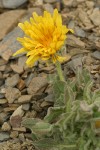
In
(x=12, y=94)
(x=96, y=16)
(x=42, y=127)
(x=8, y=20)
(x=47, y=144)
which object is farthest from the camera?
(x=8, y=20)

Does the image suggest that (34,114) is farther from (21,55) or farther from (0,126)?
(21,55)

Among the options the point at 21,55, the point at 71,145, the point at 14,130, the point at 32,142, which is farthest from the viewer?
the point at 21,55

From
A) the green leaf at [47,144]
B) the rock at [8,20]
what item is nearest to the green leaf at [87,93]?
the green leaf at [47,144]

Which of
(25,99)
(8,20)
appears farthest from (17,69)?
(8,20)

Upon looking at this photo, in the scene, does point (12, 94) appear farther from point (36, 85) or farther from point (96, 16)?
point (96, 16)

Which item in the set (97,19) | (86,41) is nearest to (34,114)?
(86,41)

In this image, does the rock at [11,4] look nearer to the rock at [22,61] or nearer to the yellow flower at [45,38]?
the rock at [22,61]

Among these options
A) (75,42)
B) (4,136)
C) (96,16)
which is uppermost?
(96,16)

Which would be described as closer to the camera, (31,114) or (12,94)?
(31,114)
